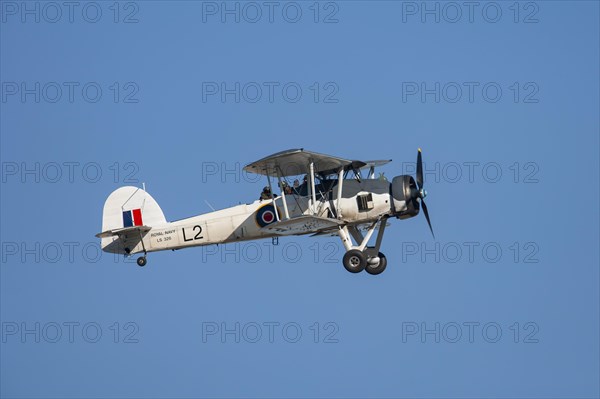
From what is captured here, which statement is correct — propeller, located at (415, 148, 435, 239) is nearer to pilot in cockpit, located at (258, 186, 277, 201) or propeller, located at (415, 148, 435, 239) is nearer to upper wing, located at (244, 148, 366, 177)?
upper wing, located at (244, 148, 366, 177)

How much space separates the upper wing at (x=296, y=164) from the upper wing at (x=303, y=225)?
134cm

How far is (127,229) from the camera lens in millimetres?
28453

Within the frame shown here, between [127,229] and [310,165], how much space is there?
18.7 ft

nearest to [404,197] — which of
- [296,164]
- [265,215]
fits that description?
[296,164]

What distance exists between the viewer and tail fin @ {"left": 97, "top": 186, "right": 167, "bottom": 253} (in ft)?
94.2

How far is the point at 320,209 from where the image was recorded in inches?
1041

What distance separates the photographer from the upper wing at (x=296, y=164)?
2530cm

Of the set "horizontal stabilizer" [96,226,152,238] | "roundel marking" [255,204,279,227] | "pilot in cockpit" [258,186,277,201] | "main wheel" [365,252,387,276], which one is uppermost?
"pilot in cockpit" [258,186,277,201]

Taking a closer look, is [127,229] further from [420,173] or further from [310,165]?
[420,173]

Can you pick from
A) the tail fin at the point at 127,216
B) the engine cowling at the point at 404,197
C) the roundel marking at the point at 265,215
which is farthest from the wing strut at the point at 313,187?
the tail fin at the point at 127,216

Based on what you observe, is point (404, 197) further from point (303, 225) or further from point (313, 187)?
point (303, 225)

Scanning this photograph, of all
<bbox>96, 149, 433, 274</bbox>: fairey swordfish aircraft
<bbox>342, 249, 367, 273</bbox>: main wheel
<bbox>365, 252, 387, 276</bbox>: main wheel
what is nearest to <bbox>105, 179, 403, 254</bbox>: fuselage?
<bbox>96, 149, 433, 274</bbox>: fairey swordfish aircraft

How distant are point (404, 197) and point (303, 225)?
2.56 meters

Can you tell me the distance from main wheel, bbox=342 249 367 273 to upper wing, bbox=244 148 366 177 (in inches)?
83.9
